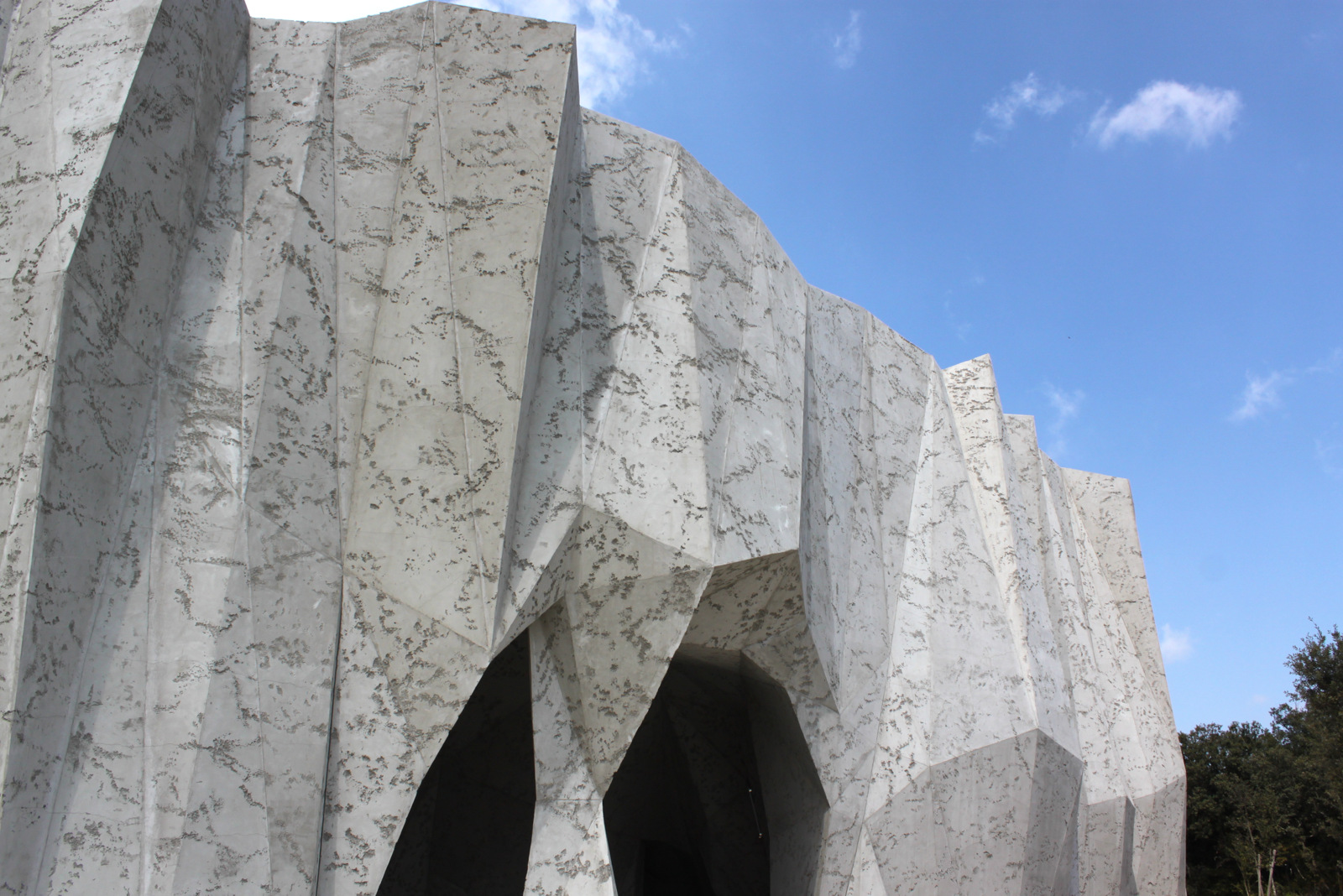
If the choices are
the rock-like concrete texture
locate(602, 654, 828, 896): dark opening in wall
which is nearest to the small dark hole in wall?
locate(602, 654, 828, 896): dark opening in wall

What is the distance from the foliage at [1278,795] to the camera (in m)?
18.7

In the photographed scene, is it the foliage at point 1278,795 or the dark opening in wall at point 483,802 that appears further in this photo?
the foliage at point 1278,795

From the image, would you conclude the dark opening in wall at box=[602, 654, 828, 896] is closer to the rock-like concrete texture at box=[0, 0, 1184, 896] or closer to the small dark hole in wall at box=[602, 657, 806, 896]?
the small dark hole in wall at box=[602, 657, 806, 896]

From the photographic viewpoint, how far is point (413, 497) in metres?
6.23

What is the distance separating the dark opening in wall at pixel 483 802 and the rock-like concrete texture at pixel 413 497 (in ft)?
0.28

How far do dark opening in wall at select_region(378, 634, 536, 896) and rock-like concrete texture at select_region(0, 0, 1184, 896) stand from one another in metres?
0.09

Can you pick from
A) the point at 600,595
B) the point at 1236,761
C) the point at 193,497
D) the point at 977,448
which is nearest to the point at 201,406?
the point at 193,497

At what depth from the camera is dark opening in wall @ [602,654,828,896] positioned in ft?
30.3

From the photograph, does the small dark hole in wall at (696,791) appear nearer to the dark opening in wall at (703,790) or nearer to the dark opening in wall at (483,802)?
the dark opening in wall at (703,790)

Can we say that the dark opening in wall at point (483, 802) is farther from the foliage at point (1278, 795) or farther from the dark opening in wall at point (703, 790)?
the foliage at point (1278, 795)

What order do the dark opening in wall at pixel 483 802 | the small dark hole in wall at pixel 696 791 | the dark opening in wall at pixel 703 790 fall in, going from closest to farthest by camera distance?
the dark opening in wall at pixel 703 790 < the dark opening in wall at pixel 483 802 < the small dark hole in wall at pixel 696 791

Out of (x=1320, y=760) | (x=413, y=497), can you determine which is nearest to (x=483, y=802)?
(x=413, y=497)

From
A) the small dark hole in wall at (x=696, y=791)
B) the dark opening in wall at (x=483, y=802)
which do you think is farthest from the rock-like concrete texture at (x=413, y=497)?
the small dark hole in wall at (x=696, y=791)

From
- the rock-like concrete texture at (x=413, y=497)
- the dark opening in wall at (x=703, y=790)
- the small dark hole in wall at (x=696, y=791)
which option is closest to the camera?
the rock-like concrete texture at (x=413, y=497)
